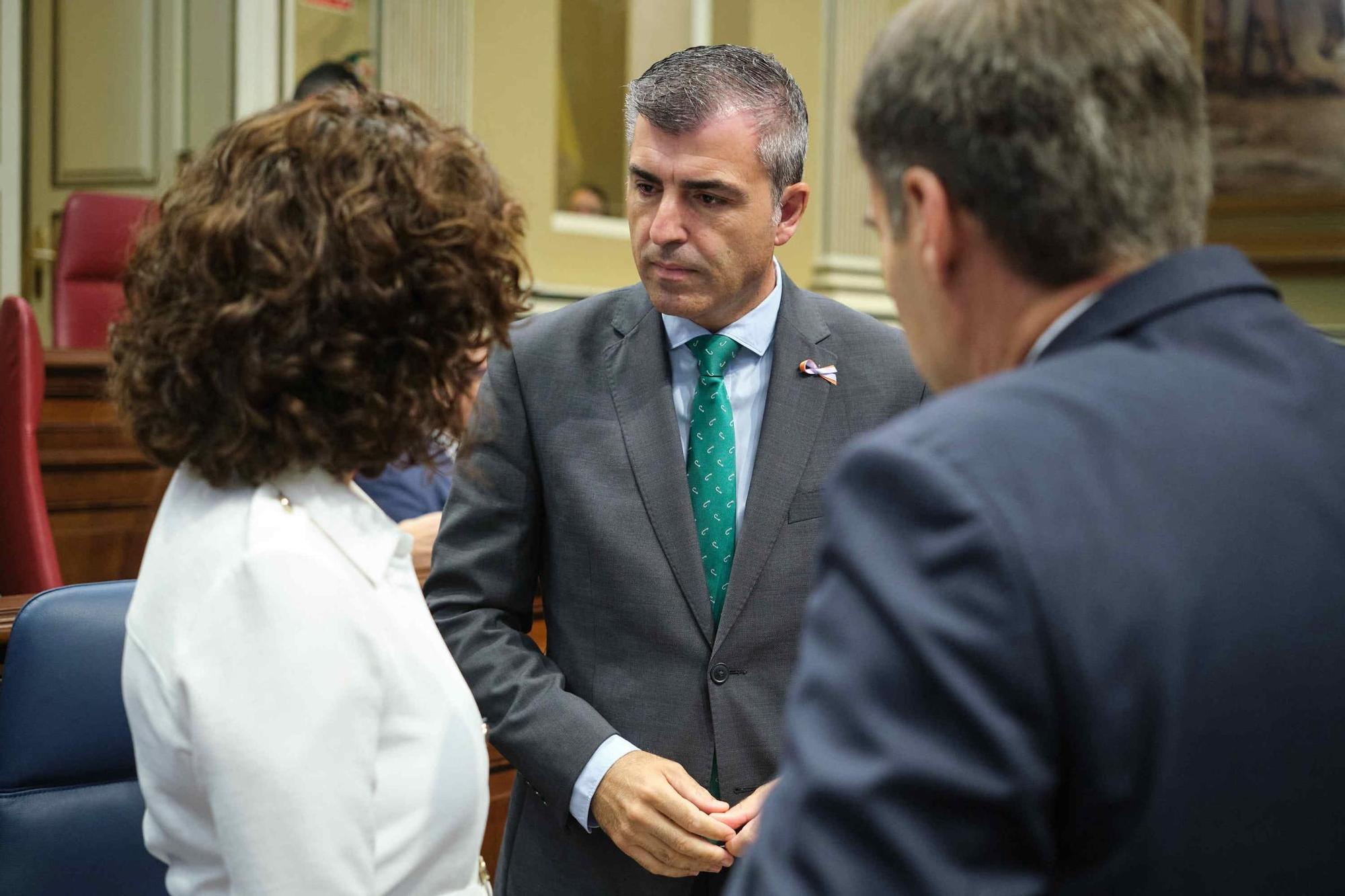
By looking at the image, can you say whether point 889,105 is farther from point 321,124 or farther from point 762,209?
point 762,209

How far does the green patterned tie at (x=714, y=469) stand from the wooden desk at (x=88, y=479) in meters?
2.56

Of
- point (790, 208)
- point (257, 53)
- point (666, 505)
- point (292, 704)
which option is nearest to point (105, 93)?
point (257, 53)

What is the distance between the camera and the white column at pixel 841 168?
7188 millimetres

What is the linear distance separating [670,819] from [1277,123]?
629 centimetres

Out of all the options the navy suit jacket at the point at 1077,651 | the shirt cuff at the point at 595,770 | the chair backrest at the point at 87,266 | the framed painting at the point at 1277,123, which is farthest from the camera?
the framed painting at the point at 1277,123

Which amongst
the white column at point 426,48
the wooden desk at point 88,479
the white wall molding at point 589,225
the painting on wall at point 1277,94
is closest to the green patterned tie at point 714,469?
the wooden desk at point 88,479

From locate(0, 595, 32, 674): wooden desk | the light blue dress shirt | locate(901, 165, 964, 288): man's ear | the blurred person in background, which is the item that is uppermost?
the blurred person in background

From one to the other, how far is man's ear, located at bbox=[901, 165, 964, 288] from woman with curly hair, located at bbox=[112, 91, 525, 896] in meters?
0.39

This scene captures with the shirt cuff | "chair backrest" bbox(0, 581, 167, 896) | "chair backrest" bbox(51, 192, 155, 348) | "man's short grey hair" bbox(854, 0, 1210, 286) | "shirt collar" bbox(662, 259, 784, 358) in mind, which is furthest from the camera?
"chair backrest" bbox(51, 192, 155, 348)

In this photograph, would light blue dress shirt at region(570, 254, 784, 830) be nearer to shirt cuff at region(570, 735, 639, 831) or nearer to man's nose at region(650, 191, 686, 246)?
man's nose at region(650, 191, 686, 246)

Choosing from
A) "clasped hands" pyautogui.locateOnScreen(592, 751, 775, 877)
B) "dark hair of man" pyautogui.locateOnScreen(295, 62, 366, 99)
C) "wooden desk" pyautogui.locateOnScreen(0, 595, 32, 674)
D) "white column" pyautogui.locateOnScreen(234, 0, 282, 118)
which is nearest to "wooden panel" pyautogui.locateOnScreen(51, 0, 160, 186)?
"white column" pyautogui.locateOnScreen(234, 0, 282, 118)

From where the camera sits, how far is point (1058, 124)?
0.81 metres

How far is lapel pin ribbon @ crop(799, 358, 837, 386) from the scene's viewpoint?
1.78 metres

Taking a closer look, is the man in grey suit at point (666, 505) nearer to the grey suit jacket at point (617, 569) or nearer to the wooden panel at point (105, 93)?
the grey suit jacket at point (617, 569)
